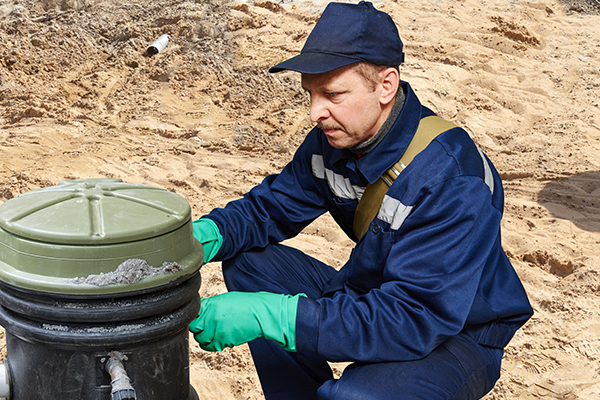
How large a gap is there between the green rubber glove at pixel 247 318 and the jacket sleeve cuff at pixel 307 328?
2 cm

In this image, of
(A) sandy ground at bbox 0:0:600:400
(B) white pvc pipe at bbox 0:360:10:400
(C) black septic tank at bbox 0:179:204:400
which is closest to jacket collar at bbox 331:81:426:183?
(C) black septic tank at bbox 0:179:204:400

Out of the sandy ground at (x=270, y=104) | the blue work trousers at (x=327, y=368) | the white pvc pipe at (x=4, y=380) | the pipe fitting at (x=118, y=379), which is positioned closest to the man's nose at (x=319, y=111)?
the blue work trousers at (x=327, y=368)

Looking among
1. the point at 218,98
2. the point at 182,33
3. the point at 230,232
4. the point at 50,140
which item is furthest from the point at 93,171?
the point at 230,232

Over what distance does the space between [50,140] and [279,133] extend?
7.55ft

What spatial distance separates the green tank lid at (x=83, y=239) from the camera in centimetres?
138

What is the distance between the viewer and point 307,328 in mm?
1774

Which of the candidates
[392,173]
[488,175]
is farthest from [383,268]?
[488,175]

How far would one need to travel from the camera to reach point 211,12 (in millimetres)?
7297

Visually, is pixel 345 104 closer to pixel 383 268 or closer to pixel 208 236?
pixel 383 268

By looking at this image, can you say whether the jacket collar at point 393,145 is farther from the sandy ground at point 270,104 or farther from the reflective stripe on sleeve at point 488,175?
the sandy ground at point 270,104

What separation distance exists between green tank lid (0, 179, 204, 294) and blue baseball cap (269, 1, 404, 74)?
0.71 m

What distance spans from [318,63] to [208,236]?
77 cm

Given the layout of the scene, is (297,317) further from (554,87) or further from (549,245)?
(554,87)

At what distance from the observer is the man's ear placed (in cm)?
198
